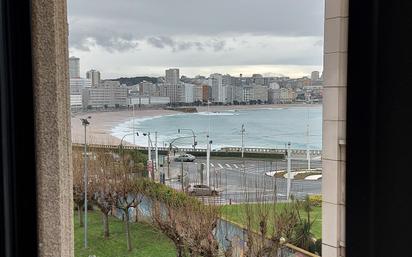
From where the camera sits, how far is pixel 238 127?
4.51 ft

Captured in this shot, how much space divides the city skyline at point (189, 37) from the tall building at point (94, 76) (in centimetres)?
2

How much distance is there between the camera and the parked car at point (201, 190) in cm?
151

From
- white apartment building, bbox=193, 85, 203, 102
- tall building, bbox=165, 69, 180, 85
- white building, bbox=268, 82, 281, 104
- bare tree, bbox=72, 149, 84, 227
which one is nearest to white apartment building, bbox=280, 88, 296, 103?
white building, bbox=268, 82, 281, 104

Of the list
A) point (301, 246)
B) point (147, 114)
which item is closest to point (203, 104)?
point (147, 114)

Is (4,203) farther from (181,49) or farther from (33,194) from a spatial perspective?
(181,49)

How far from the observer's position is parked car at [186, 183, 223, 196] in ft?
4.94

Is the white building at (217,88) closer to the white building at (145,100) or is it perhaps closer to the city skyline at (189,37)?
the city skyline at (189,37)

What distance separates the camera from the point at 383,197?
0.39m

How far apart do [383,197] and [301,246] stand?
102 cm

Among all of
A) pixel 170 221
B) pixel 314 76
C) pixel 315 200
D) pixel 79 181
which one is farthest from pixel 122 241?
pixel 314 76

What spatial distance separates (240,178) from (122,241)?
493 millimetres

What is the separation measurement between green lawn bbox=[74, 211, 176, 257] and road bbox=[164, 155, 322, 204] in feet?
0.71

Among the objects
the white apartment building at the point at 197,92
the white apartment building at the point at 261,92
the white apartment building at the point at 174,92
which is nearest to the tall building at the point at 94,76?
the white apartment building at the point at 174,92

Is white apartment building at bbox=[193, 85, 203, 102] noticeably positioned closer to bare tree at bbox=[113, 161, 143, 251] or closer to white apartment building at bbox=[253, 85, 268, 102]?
white apartment building at bbox=[253, 85, 268, 102]
